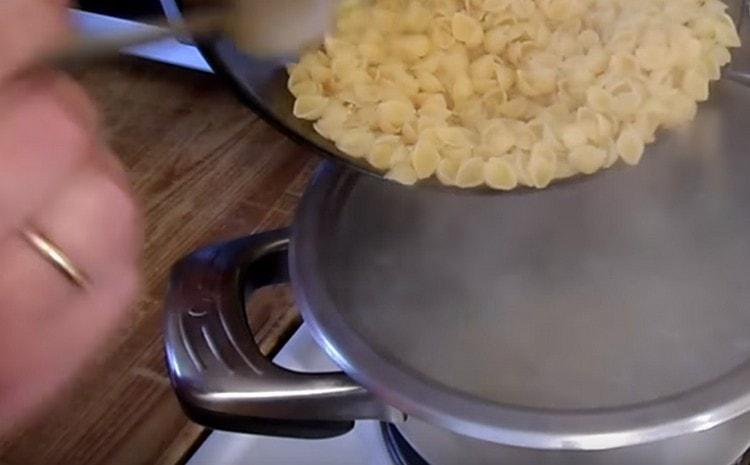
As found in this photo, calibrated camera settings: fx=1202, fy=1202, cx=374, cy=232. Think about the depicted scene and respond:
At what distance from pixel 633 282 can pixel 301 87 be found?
177 millimetres

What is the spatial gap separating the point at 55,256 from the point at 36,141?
0.03m

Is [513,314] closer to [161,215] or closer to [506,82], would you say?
[506,82]

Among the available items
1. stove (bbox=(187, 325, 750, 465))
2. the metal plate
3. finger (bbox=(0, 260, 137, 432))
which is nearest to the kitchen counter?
stove (bbox=(187, 325, 750, 465))

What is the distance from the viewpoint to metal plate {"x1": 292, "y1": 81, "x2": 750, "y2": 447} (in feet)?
1.60

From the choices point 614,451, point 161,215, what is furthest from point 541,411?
point 161,215

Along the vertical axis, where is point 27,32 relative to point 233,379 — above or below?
above

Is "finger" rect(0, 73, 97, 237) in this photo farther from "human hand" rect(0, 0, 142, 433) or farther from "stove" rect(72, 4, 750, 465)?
"stove" rect(72, 4, 750, 465)

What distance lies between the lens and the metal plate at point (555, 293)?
0.49 metres

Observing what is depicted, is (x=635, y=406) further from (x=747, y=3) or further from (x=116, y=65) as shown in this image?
(x=116, y=65)

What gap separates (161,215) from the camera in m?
0.77

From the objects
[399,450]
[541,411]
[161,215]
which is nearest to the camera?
[541,411]

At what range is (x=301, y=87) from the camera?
55 cm

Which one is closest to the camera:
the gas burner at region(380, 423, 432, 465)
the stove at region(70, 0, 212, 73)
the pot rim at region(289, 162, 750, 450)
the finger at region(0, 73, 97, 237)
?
the finger at region(0, 73, 97, 237)

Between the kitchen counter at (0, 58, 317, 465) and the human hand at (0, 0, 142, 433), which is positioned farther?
the kitchen counter at (0, 58, 317, 465)
